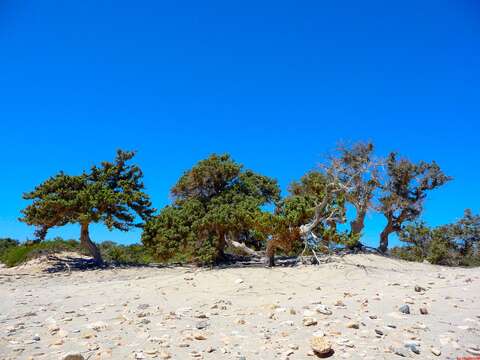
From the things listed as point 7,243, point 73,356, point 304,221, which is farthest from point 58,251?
point 73,356

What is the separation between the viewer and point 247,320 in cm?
530

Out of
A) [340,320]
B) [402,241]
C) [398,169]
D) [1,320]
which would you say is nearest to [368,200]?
[398,169]

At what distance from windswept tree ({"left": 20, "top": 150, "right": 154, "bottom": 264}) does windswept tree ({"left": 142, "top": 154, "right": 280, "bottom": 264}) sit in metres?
1.43

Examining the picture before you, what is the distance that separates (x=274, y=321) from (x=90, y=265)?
13.2 metres

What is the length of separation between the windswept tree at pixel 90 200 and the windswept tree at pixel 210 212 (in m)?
1.43

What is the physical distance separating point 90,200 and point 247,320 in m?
11.6

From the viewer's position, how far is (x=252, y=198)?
1471cm

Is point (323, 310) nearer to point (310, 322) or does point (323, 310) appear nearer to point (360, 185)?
point (310, 322)

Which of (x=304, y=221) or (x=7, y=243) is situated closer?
(x=304, y=221)

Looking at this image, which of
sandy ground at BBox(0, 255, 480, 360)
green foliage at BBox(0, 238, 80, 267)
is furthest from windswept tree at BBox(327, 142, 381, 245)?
green foliage at BBox(0, 238, 80, 267)

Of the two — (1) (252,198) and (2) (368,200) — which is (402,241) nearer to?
(2) (368,200)

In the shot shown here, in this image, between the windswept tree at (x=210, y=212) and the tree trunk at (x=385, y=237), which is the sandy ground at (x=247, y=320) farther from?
the tree trunk at (x=385, y=237)

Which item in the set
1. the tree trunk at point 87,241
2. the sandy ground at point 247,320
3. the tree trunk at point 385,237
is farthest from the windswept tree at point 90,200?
the tree trunk at point 385,237

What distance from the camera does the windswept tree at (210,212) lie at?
1366 centimetres
